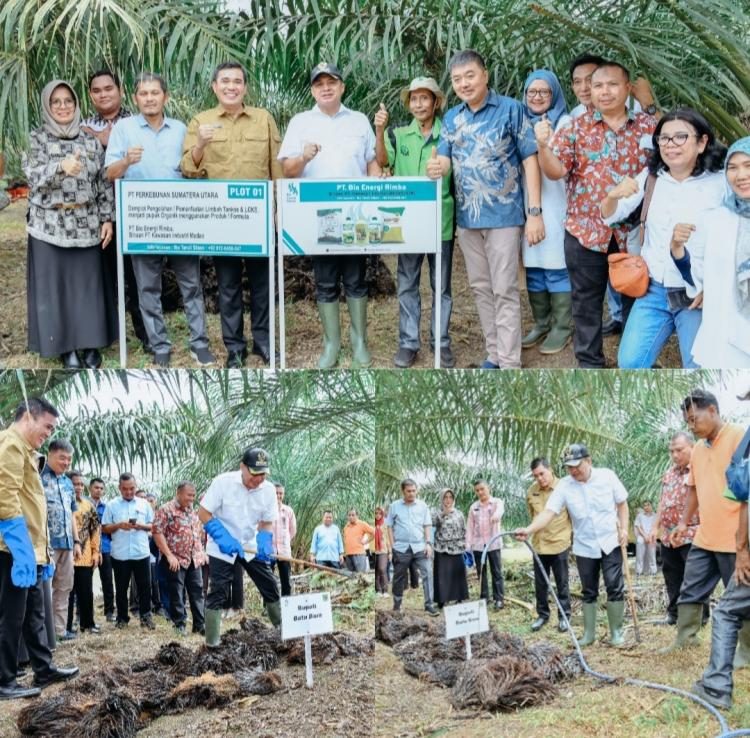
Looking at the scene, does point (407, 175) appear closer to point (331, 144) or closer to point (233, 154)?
point (331, 144)

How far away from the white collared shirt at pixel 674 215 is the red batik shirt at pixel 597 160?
268mm

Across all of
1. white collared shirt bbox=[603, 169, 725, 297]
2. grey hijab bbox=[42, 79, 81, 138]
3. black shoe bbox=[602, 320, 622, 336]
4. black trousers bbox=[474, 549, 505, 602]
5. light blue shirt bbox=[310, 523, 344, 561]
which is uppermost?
grey hijab bbox=[42, 79, 81, 138]

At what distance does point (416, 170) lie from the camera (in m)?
5.55

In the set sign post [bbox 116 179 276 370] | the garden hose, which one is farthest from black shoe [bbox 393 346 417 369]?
the garden hose

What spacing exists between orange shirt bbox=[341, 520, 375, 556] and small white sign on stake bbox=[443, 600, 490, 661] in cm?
43

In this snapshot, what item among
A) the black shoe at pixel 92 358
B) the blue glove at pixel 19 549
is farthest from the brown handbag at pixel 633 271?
the blue glove at pixel 19 549

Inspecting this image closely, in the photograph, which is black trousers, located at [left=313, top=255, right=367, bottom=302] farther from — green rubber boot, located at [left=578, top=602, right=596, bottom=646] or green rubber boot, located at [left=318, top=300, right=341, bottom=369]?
green rubber boot, located at [left=578, top=602, right=596, bottom=646]

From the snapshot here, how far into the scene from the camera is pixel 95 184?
18.5 feet

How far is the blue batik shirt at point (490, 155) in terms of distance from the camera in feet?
17.6

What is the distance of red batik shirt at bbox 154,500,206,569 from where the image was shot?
449cm

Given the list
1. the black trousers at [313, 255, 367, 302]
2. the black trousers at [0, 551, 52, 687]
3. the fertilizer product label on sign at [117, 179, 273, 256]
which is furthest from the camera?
the black trousers at [313, 255, 367, 302]

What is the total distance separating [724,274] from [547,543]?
133cm

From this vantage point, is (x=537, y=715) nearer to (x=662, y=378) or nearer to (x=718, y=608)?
(x=718, y=608)

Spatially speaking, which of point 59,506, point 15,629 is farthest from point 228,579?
point 15,629
